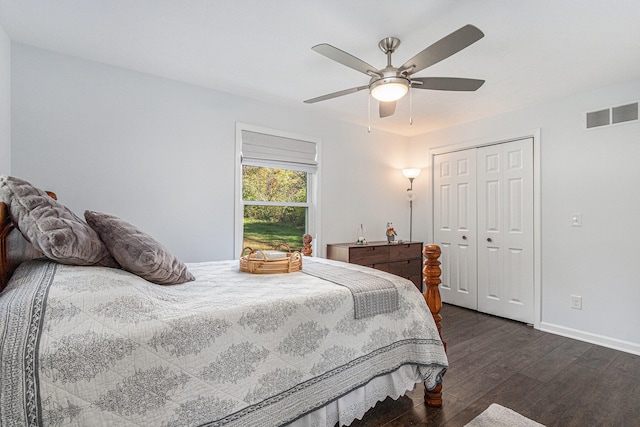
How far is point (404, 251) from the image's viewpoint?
402cm

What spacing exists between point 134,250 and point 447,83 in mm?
2169

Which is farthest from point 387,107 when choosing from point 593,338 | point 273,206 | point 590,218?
point 593,338

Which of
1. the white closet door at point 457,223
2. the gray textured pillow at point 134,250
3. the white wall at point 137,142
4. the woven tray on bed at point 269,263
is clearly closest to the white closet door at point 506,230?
the white closet door at point 457,223

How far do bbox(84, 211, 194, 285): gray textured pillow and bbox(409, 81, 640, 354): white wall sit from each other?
145 inches

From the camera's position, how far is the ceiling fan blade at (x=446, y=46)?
1520 millimetres

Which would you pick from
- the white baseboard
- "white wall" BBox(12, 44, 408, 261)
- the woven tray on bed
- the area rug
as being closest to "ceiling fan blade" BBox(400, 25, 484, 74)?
the woven tray on bed

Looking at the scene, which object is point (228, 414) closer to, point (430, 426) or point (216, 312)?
point (216, 312)

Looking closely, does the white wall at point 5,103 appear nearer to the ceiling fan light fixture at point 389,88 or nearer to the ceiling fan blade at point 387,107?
the ceiling fan light fixture at point 389,88

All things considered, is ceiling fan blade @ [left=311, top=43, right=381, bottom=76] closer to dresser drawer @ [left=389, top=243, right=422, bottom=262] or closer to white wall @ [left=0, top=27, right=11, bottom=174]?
white wall @ [left=0, top=27, right=11, bottom=174]

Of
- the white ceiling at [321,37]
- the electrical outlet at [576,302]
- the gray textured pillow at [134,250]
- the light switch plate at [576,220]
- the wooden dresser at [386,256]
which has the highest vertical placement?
the white ceiling at [321,37]

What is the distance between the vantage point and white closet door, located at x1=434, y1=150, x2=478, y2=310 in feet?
13.1

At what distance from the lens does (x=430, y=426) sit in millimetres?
1701

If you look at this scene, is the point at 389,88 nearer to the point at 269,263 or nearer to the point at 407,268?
the point at 269,263

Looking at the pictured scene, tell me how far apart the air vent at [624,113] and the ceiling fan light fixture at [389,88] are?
2.28 m
